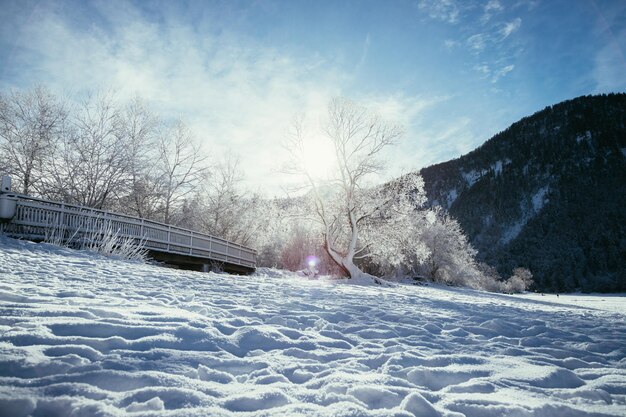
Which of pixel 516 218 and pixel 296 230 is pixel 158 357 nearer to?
pixel 296 230

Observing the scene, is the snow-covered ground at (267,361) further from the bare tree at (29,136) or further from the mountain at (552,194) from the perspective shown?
the mountain at (552,194)

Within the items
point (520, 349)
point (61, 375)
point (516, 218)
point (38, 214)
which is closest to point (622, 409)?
point (520, 349)

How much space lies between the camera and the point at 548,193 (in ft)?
343

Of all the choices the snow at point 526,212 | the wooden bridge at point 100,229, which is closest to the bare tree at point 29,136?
the wooden bridge at point 100,229

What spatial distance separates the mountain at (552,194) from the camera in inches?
3000

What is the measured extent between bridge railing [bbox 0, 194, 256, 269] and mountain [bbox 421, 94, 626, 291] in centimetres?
7761

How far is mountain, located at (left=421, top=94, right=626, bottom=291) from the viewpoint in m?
76.2

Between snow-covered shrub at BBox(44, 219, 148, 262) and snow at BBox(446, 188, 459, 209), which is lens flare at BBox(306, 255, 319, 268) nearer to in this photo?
snow-covered shrub at BBox(44, 219, 148, 262)

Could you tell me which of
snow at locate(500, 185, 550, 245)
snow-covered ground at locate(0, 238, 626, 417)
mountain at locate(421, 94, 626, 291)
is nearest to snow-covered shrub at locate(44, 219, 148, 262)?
snow-covered ground at locate(0, 238, 626, 417)

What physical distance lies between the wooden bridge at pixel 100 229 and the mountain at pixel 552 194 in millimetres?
76243

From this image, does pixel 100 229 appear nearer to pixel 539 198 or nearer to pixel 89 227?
pixel 89 227

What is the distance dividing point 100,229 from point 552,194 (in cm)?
12492

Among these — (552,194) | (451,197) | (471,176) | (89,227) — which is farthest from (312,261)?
(471,176)

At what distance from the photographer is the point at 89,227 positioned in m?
11.3
